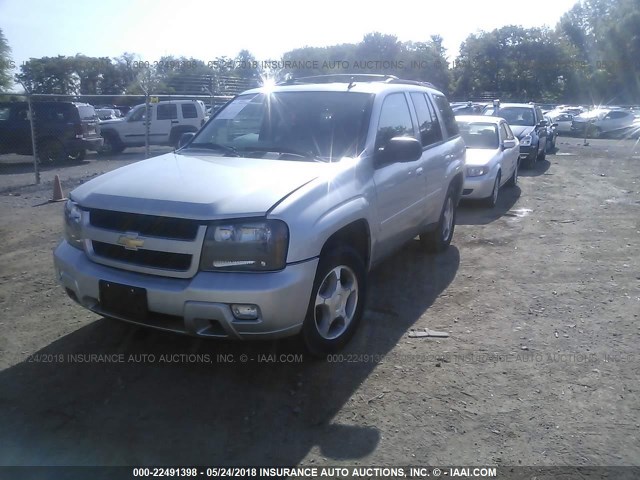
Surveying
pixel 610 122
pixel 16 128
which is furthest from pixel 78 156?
pixel 610 122

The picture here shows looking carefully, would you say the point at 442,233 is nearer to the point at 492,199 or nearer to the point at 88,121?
the point at 492,199

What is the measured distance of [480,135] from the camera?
1139 centimetres

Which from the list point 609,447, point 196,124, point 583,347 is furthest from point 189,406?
point 196,124

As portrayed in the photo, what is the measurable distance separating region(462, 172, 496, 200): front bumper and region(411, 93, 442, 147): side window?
3.42 metres

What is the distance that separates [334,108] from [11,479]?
354cm

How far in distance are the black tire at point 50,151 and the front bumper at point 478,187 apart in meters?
11.9

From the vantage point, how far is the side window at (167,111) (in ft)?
65.8

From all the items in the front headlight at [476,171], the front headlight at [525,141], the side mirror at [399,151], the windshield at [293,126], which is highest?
the windshield at [293,126]

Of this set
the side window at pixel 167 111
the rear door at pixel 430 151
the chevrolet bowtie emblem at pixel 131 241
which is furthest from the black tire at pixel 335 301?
the side window at pixel 167 111

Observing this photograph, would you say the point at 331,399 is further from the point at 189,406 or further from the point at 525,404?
the point at 525,404

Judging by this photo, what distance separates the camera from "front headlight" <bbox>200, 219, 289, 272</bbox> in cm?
352

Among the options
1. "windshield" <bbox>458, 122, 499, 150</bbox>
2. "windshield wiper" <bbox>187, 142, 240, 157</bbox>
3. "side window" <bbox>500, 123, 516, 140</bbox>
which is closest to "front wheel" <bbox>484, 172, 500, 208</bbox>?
"windshield" <bbox>458, 122, 499, 150</bbox>

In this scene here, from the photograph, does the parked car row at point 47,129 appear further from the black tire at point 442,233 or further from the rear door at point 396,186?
the rear door at point 396,186

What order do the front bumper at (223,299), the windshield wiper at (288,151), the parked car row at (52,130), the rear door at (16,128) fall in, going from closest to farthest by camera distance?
the front bumper at (223,299)
the windshield wiper at (288,151)
the parked car row at (52,130)
the rear door at (16,128)
